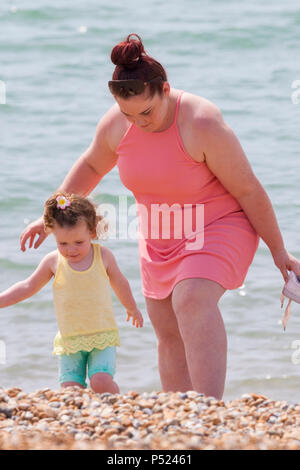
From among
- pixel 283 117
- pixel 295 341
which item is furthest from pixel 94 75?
pixel 295 341

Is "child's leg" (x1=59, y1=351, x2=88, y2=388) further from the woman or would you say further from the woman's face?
the woman's face

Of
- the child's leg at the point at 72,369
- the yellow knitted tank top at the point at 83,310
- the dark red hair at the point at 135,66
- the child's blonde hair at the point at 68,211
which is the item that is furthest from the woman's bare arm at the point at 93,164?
the child's leg at the point at 72,369

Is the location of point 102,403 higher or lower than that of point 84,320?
lower

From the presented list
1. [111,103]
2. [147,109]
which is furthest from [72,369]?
[111,103]

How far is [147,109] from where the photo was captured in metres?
4.07

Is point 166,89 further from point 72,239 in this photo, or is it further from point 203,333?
point 203,333

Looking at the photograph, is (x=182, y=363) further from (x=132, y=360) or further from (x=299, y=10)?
(x=299, y=10)

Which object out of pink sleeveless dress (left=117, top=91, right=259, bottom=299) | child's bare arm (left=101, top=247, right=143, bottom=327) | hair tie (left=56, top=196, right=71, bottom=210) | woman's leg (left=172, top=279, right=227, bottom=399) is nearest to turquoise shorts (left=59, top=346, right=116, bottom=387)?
child's bare arm (left=101, top=247, right=143, bottom=327)

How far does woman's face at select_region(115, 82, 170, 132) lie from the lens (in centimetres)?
403
